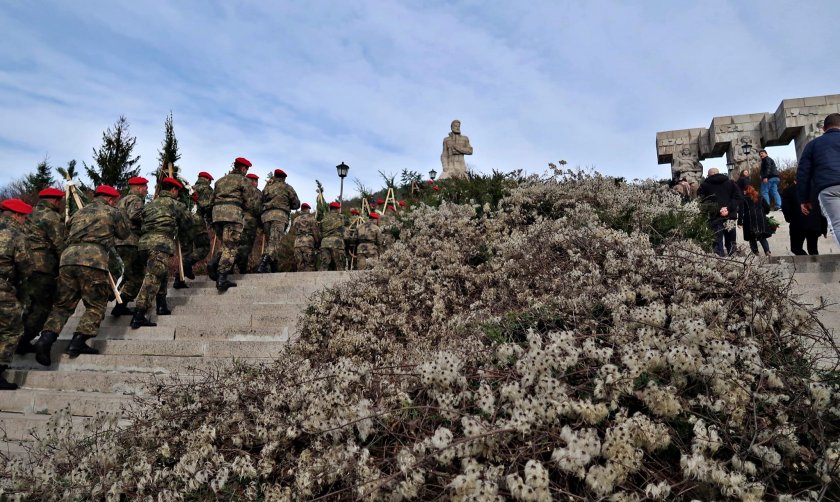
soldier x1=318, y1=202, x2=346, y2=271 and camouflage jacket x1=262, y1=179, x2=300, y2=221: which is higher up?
camouflage jacket x1=262, y1=179, x2=300, y2=221

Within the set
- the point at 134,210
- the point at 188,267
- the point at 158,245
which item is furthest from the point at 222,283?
the point at 134,210

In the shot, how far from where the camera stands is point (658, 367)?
2.90 metres

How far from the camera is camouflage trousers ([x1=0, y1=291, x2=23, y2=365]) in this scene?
641 centimetres

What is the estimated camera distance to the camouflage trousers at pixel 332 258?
12.4 m

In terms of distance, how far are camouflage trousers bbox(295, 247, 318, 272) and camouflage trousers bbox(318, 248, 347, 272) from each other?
224 millimetres

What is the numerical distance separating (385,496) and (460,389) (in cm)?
75

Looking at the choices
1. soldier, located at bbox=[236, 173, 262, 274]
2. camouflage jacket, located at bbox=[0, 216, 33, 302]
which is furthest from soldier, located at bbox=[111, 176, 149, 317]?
soldier, located at bbox=[236, 173, 262, 274]

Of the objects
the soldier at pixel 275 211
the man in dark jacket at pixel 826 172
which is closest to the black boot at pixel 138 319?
the soldier at pixel 275 211

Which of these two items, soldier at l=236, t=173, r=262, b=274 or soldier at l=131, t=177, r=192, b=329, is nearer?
soldier at l=131, t=177, r=192, b=329

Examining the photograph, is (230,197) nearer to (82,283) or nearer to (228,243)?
(228,243)

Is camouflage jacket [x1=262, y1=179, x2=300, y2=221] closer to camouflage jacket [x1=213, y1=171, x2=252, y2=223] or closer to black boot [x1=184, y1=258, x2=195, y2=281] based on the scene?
camouflage jacket [x1=213, y1=171, x2=252, y2=223]

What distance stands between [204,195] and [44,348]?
4.76 meters

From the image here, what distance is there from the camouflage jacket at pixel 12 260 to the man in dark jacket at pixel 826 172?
9.44m

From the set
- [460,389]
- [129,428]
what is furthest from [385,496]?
[129,428]
